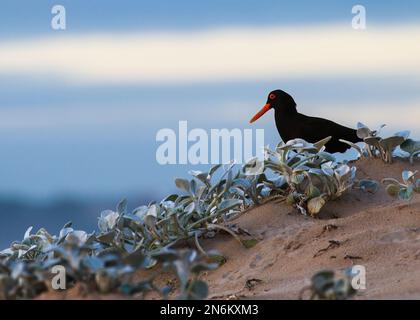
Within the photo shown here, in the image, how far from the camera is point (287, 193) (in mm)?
5219

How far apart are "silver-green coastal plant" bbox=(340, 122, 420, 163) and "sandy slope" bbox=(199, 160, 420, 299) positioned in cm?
46

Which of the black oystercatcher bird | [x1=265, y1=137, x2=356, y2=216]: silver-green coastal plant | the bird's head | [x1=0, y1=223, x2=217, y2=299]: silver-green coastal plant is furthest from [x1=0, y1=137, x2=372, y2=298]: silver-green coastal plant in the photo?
the bird's head

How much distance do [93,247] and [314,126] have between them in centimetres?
386

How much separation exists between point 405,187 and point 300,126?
3.39m

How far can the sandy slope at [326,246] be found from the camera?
3.98m

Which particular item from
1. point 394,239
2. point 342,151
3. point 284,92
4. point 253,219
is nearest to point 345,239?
point 394,239

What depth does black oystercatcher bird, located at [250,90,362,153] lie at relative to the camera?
7.62 m

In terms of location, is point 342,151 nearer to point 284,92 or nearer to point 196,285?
point 284,92

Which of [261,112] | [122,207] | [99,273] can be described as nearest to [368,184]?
[122,207]

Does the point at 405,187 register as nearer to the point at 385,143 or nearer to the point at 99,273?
the point at 385,143

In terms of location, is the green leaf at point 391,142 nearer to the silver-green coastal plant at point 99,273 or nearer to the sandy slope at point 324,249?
the sandy slope at point 324,249

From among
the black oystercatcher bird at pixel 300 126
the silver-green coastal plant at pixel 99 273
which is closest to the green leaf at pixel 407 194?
the silver-green coastal plant at pixel 99 273

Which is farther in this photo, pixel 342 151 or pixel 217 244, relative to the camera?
pixel 342 151

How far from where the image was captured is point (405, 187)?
16.1 feet
